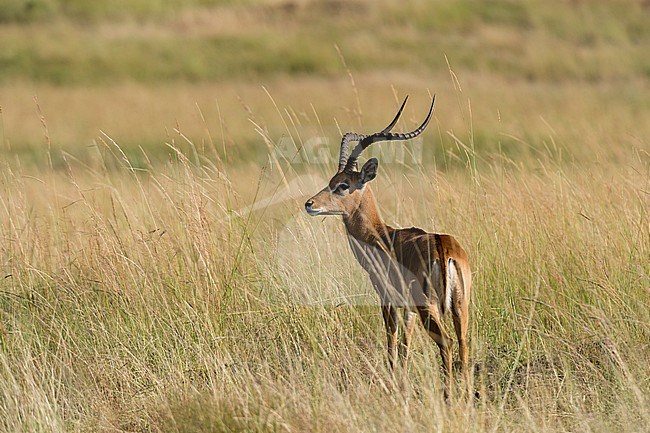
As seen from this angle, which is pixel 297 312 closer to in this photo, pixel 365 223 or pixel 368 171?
pixel 365 223

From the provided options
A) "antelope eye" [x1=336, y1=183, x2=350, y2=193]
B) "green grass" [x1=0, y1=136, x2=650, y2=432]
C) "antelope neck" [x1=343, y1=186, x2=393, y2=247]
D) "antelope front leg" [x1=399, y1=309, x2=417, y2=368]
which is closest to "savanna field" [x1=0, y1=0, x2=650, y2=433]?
"green grass" [x1=0, y1=136, x2=650, y2=432]

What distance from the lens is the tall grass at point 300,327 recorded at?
3988 millimetres

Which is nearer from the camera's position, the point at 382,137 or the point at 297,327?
the point at 382,137

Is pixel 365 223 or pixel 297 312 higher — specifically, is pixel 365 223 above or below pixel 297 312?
above

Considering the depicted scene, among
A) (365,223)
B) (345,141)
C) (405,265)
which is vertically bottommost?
(405,265)

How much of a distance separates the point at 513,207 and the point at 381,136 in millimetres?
1704

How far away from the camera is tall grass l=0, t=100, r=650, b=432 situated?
3988 millimetres

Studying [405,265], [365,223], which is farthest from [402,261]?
[365,223]

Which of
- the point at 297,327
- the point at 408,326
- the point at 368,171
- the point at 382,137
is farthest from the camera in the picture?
the point at 297,327

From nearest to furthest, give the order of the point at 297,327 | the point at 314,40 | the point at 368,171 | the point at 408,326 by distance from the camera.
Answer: the point at 408,326, the point at 368,171, the point at 297,327, the point at 314,40

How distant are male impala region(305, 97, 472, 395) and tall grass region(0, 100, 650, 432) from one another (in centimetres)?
16

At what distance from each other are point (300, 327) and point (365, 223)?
600 millimetres

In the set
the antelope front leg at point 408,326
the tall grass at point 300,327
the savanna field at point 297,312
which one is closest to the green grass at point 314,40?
the savanna field at point 297,312

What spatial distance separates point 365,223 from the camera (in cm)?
477
